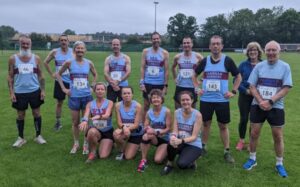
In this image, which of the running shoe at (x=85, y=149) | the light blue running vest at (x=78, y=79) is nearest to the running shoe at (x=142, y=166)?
the running shoe at (x=85, y=149)

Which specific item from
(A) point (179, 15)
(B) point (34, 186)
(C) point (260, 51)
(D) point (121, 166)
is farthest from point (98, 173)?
(A) point (179, 15)

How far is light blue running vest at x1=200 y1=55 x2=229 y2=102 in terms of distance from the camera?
559 centimetres

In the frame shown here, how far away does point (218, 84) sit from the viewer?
5594mm

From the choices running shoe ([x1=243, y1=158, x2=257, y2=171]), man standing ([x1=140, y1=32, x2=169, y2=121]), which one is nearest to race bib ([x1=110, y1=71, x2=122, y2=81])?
man standing ([x1=140, y1=32, x2=169, y2=121])

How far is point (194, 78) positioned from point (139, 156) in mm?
1609

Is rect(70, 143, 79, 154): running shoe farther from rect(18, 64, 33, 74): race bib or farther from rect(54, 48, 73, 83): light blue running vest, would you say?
rect(54, 48, 73, 83): light blue running vest

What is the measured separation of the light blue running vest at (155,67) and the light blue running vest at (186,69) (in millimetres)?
371

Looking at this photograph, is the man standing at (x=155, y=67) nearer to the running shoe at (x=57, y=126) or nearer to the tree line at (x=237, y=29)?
the running shoe at (x=57, y=126)

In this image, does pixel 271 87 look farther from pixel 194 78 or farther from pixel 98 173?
pixel 98 173

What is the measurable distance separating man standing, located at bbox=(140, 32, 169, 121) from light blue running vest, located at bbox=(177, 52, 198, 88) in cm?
34

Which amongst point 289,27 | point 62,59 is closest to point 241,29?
point 289,27

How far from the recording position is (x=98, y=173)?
525 centimetres

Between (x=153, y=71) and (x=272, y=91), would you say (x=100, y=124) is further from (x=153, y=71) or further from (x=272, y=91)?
(x=272, y=91)

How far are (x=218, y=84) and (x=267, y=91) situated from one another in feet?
2.53
